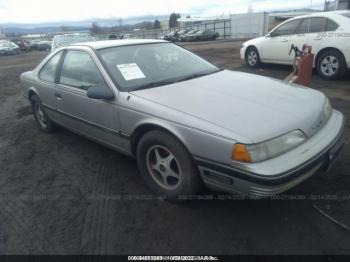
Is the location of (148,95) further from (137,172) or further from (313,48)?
(313,48)

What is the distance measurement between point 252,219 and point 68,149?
2.81 metres

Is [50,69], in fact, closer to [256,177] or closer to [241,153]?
[241,153]

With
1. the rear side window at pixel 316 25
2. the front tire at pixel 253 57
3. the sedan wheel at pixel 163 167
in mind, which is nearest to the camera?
the sedan wheel at pixel 163 167

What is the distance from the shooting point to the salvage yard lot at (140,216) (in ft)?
7.97

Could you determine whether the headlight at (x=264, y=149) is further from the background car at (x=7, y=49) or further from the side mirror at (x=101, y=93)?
the background car at (x=7, y=49)

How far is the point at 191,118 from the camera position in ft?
8.20

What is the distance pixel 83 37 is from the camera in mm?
12852

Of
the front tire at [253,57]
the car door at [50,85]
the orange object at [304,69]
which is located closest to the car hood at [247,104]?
the car door at [50,85]

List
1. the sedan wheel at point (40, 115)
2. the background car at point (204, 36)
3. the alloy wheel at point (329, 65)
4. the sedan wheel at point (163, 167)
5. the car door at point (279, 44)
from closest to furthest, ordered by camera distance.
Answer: the sedan wheel at point (163, 167), the sedan wheel at point (40, 115), the alloy wheel at point (329, 65), the car door at point (279, 44), the background car at point (204, 36)

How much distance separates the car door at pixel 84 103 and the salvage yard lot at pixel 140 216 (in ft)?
1.62

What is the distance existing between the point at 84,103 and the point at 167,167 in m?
1.38

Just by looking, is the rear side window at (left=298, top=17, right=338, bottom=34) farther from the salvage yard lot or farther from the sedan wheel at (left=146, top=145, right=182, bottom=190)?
the sedan wheel at (left=146, top=145, right=182, bottom=190)

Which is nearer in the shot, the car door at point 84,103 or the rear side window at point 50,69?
the car door at point 84,103

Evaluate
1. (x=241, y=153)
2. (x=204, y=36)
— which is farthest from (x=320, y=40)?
(x=204, y=36)
